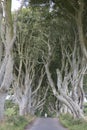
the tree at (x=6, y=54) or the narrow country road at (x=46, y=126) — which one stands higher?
the tree at (x=6, y=54)

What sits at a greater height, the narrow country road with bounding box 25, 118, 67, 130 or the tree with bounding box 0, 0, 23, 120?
the tree with bounding box 0, 0, 23, 120

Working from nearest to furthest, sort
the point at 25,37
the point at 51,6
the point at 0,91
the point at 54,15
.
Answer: the point at 0,91 → the point at 51,6 → the point at 54,15 → the point at 25,37

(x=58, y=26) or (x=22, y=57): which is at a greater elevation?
(x=58, y=26)

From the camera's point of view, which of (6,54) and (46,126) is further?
(46,126)

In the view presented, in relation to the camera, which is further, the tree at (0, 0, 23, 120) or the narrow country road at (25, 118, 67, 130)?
the narrow country road at (25, 118, 67, 130)

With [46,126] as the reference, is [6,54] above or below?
above

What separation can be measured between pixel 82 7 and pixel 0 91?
704 centimetres

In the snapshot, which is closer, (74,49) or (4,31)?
(4,31)

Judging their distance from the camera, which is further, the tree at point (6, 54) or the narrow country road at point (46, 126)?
the narrow country road at point (46, 126)

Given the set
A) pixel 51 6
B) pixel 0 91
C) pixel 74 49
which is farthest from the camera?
pixel 74 49

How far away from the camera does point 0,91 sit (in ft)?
69.3

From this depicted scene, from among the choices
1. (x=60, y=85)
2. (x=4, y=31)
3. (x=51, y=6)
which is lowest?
(x=60, y=85)

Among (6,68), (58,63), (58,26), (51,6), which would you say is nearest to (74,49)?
(58,26)

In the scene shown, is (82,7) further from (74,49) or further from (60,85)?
(60,85)
